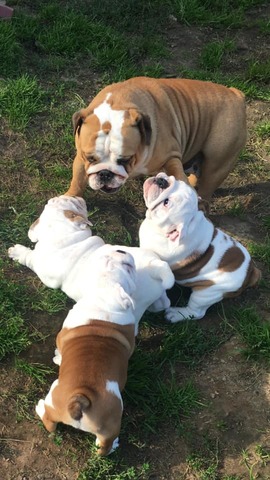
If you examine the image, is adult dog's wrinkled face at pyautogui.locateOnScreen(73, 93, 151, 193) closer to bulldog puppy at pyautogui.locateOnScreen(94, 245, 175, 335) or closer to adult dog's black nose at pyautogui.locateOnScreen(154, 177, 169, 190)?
adult dog's black nose at pyautogui.locateOnScreen(154, 177, 169, 190)

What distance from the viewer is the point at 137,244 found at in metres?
4.99

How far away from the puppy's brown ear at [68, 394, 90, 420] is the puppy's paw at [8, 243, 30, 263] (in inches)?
63.6

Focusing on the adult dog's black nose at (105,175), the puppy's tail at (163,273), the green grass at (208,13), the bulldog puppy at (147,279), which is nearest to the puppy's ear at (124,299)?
the bulldog puppy at (147,279)

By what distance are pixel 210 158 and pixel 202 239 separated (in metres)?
1.33

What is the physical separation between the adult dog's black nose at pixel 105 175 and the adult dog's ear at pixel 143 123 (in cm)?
38

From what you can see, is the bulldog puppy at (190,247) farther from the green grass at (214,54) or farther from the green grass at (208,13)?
the green grass at (208,13)

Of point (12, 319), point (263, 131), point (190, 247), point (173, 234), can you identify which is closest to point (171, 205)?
point (173, 234)

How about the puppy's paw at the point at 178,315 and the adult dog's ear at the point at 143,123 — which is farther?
the adult dog's ear at the point at 143,123

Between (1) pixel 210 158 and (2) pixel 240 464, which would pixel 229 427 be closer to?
(2) pixel 240 464

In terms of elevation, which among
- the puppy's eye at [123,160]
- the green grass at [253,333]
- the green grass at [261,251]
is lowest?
the green grass at [253,333]

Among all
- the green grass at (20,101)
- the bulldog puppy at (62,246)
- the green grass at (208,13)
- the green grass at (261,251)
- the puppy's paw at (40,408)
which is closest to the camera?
the puppy's paw at (40,408)

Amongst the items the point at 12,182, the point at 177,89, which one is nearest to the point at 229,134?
the point at 177,89

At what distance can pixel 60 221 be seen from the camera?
4.21 meters

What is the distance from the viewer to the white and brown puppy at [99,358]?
130 inches
